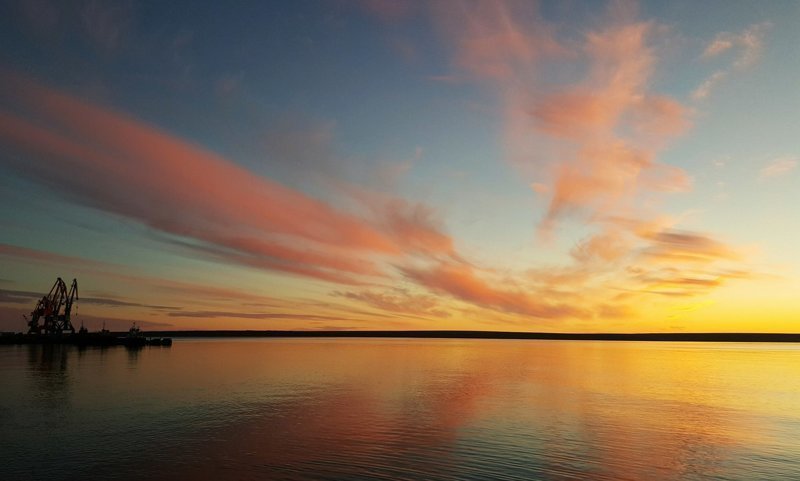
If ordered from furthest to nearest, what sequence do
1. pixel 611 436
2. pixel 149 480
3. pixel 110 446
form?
1. pixel 611 436
2. pixel 110 446
3. pixel 149 480

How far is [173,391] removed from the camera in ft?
207

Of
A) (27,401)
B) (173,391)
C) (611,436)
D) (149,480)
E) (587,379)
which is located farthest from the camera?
(587,379)

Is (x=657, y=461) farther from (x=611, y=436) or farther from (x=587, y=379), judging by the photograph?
(x=587, y=379)

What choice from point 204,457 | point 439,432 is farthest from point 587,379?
point 204,457

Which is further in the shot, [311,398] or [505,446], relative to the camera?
[311,398]

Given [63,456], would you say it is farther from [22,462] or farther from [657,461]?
[657,461]

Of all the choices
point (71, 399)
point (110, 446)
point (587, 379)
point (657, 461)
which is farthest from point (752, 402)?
point (71, 399)

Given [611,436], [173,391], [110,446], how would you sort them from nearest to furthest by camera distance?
[110,446] → [611,436] → [173,391]

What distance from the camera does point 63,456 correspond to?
102ft

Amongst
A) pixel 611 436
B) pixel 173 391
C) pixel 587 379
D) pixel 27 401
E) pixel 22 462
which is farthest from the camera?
pixel 587 379

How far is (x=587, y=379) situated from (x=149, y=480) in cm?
7413

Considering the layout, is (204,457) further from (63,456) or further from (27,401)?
(27,401)

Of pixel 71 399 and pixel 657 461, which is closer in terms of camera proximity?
pixel 657 461

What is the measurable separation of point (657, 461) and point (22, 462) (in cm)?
3735
